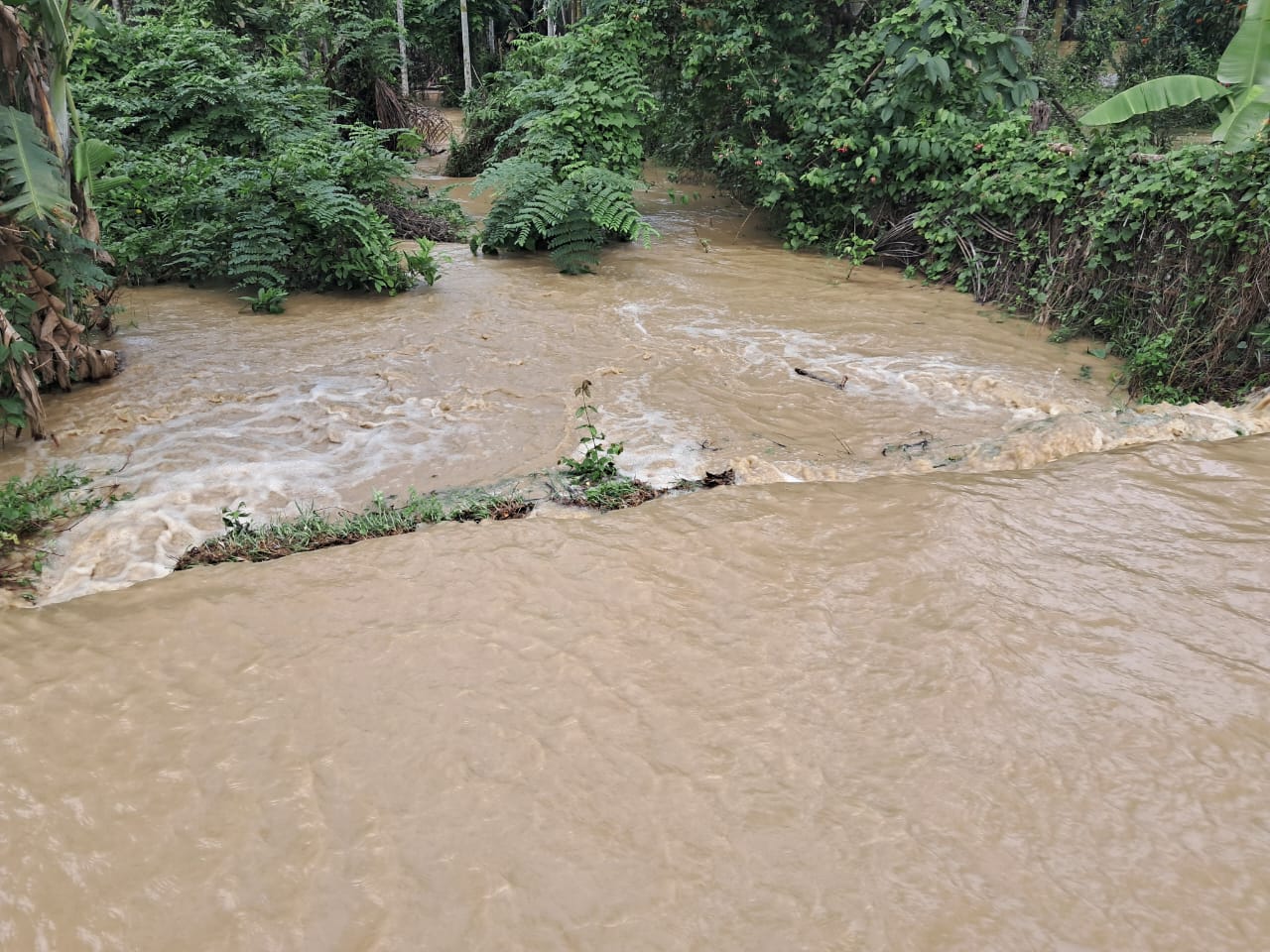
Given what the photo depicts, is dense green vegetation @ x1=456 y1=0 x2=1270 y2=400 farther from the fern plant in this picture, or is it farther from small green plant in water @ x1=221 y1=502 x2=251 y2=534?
small green plant in water @ x1=221 y1=502 x2=251 y2=534

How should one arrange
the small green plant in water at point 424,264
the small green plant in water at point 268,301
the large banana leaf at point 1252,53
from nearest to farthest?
A: the large banana leaf at point 1252,53 → the small green plant in water at point 268,301 → the small green plant in water at point 424,264

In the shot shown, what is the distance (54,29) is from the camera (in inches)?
188

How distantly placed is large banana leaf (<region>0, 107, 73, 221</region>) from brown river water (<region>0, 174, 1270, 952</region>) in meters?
1.31

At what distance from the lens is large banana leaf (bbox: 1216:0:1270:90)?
6.25 meters

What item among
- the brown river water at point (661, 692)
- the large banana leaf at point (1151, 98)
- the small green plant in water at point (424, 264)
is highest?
the large banana leaf at point (1151, 98)

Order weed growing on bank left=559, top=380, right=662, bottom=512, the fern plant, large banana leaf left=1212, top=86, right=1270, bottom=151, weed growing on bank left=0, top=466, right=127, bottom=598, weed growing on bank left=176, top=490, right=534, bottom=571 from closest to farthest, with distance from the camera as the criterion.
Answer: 1. weed growing on bank left=0, top=466, right=127, bottom=598
2. weed growing on bank left=176, top=490, right=534, bottom=571
3. weed growing on bank left=559, top=380, right=662, bottom=512
4. large banana leaf left=1212, top=86, right=1270, bottom=151
5. the fern plant

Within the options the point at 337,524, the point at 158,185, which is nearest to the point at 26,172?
the point at 337,524

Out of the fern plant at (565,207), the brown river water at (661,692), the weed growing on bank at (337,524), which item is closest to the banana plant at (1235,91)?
the brown river water at (661,692)

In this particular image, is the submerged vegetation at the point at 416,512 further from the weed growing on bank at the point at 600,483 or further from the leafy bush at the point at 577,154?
the leafy bush at the point at 577,154

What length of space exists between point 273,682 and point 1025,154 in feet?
25.3

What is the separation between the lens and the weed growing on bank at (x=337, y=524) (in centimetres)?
392

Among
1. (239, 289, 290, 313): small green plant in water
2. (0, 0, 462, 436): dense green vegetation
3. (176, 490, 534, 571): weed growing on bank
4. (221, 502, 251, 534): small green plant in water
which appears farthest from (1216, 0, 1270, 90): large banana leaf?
(239, 289, 290, 313): small green plant in water

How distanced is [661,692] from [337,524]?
200 centimetres

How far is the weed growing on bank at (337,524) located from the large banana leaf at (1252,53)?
19.9 ft
